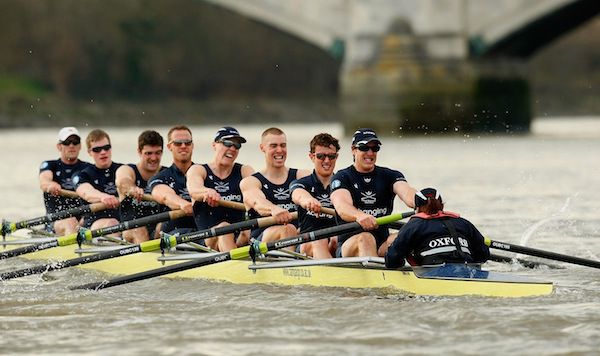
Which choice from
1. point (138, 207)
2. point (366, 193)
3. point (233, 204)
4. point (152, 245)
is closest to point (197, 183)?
point (233, 204)

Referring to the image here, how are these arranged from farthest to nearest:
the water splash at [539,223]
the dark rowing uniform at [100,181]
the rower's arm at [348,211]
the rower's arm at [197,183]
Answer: the water splash at [539,223] → the dark rowing uniform at [100,181] → the rower's arm at [197,183] → the rower's arm at [348,211]

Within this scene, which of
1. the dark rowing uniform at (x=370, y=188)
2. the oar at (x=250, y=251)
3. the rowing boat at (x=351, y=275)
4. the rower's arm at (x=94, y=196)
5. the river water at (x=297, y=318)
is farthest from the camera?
the rower's arm at (x=94, y=196)

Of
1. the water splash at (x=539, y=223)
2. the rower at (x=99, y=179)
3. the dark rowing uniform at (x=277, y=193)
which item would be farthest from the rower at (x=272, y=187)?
the water splash at (x=539, y=223)

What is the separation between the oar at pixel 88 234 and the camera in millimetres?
13109

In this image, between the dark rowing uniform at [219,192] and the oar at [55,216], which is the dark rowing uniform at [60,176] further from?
the dark rowing uniform at [219,192]

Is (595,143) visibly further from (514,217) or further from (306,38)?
(514,217)

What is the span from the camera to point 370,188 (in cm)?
1168

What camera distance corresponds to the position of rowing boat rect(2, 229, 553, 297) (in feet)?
33.2

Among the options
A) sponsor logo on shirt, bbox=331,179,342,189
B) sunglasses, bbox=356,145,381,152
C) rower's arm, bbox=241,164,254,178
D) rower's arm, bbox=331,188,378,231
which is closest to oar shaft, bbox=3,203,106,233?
rower's arm, bbox=241,164,254,178

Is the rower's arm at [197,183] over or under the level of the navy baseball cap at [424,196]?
over

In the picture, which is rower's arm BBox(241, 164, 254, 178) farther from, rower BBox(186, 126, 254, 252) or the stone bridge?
the stone bridge

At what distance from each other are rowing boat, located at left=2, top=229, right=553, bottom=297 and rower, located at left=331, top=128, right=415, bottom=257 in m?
0.31

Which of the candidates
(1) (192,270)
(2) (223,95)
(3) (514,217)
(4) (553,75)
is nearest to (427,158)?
(3) (514,217)

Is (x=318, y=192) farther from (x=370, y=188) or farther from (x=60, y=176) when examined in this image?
(x=60, y=176)
